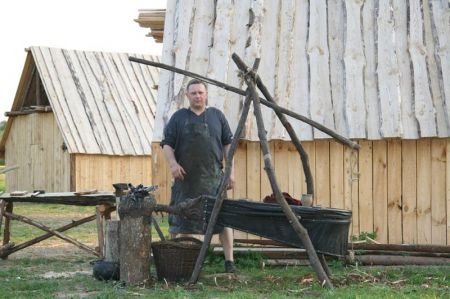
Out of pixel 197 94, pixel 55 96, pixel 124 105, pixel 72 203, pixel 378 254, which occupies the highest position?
pixel 55 96

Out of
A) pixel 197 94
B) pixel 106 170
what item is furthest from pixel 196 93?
pixel 106 170

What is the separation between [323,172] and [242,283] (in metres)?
3.15

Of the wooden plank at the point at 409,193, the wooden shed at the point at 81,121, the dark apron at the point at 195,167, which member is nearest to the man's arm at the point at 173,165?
the dark apron at the point at 195,167

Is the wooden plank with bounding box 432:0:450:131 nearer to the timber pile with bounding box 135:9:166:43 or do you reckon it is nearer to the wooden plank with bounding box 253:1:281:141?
the wooden plank with bounding box 253:1:281:141

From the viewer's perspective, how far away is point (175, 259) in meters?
8.21

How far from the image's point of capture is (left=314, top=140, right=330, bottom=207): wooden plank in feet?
35.9

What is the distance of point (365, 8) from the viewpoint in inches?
449

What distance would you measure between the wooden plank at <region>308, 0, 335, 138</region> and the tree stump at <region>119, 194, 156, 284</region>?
3.16m

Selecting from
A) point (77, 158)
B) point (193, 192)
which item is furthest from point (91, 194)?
point (77, 158)

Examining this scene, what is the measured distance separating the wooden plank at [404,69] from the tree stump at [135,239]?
3594 mm

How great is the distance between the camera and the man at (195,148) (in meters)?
8.88

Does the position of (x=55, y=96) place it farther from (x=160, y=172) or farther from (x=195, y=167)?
(x=195, y=167)

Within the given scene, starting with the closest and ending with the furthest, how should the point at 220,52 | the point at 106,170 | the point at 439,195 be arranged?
the point at 439,195
the point at 220,52
the point at 106,170

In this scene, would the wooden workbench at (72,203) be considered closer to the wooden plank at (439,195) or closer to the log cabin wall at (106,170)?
the wooden plank at (439,195)
